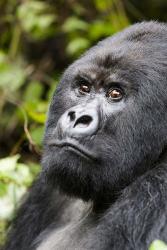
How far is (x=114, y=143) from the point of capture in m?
3.32

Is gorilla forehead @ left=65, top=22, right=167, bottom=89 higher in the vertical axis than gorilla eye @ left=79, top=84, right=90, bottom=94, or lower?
higher

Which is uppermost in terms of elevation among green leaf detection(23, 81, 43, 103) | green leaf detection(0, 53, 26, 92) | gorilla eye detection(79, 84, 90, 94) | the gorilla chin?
gorilla eye detection(79, 84, 90, 94)

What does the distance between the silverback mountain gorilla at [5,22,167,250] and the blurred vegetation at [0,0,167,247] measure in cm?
89

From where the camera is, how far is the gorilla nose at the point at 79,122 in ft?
10.6

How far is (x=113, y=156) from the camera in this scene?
3.31 metres

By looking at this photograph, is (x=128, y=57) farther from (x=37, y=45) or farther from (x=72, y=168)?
(x=37, y=45)

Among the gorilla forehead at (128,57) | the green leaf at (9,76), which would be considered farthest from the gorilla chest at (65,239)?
the green leaf at (9,76)

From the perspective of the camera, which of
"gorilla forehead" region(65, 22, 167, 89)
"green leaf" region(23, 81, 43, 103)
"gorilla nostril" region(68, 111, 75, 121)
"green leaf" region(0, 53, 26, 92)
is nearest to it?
"gorilla nostril" region(68, 111, 75, 121)

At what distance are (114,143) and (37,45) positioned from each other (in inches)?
160

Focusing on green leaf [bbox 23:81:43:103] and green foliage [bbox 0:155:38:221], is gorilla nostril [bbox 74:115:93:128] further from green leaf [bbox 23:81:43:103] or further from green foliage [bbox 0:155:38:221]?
green leaf [bbox 23:81:43:103]

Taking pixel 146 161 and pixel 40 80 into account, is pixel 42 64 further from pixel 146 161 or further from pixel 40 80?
Result: pixel 146 161

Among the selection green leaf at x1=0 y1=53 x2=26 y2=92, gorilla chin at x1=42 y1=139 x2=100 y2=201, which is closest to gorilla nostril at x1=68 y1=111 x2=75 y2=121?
gorilla chin at x1=42 y1=139 x2=100 y2=201

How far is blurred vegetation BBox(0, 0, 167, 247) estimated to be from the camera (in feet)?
17.7

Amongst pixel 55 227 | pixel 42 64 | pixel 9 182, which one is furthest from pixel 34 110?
pixel 42 64
